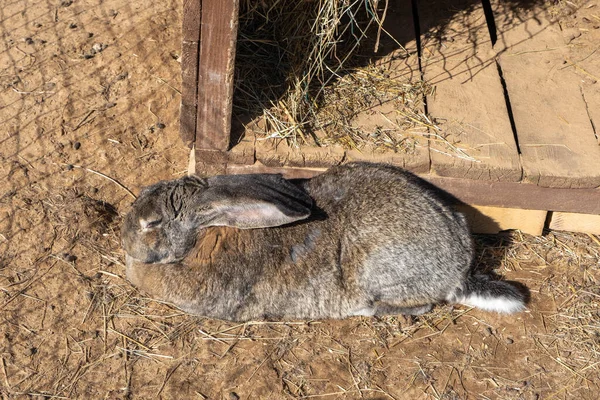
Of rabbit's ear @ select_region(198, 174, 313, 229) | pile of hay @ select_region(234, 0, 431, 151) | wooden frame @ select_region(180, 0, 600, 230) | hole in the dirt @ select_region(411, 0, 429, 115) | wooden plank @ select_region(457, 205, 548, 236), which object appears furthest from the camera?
hole in the dirt @ select_region(411, 0, 429, 115)

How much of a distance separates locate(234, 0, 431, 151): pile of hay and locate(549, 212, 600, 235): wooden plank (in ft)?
3.74

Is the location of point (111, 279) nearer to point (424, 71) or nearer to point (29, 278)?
point (29, 278)

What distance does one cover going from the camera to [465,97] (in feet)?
16.4

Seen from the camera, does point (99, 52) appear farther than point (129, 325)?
Yes

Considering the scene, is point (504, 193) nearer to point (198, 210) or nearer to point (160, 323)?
point (198, 210)

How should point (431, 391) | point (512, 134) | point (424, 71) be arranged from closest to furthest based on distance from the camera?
point (431, 391) < point (512, 134) < point (424, 71)

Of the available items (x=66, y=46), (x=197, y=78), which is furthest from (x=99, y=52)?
(x=197, y=78)

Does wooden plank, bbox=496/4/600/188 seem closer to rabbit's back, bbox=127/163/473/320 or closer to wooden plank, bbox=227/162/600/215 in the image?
wooden plank, bbox=227/162/600/215

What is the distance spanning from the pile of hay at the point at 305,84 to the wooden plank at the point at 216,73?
0.32m

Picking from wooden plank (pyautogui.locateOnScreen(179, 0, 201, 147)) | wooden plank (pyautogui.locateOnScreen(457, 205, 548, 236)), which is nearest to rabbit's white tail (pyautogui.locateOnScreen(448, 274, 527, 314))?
wooden plank (pyautogui.locateOnScreen(457, 205, 548, 236))

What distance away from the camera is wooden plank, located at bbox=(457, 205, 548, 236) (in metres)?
4.80

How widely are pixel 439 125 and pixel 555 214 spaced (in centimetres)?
101

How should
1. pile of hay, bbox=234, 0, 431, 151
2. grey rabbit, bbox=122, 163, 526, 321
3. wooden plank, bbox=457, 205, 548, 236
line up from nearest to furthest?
grey rabbit, bbox=122, 163, 526, 321
pile of hay, bbox=234, 0, 431, 151
wooden plank, bbox=457, 205, 548, 236

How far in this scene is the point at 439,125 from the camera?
482cm
